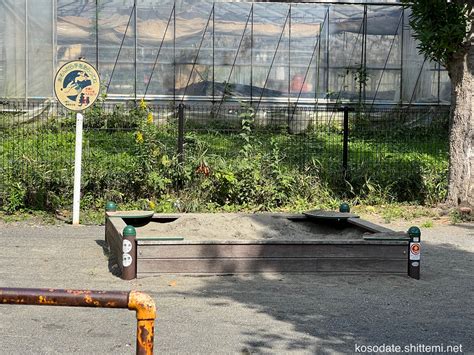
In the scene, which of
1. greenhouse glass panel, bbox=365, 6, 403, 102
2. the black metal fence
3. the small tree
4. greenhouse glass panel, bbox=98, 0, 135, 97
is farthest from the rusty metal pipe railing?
greenhouse glass panel, bbox=365, 6, 403, 102

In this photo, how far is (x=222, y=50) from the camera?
25281mm

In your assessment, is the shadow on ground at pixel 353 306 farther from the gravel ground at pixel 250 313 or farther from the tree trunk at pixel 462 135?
the tree trunk at pixel 462 135

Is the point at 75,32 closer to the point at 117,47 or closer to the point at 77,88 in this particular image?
the point at 117,47

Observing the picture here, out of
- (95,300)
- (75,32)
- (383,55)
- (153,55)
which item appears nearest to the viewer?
(95,300)

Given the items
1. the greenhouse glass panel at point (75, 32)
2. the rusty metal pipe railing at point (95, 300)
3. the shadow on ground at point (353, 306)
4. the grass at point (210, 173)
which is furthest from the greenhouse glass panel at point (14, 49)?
the rusty metal pipe railing at point (95, 300)

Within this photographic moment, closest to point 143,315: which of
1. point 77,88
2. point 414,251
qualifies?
point 414,251

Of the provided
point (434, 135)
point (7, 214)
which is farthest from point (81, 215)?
point (434, 135)

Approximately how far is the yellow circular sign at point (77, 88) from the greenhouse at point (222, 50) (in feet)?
36.7

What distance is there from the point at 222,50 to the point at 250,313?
18.7 meters

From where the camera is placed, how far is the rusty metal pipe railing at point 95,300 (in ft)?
10.9

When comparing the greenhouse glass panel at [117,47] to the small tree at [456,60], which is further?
the greenhouse glass panel at [117,47]

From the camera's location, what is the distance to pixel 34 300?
10.9 ft

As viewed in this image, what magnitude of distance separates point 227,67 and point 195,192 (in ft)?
39.1

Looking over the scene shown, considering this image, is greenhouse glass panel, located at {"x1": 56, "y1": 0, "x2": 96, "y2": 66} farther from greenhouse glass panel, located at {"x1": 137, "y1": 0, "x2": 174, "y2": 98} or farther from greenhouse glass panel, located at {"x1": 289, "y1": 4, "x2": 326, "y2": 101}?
greenhouse glass panel, located at {"x1": 289, "y1": 4, "x2": 326, "y2": 101}
